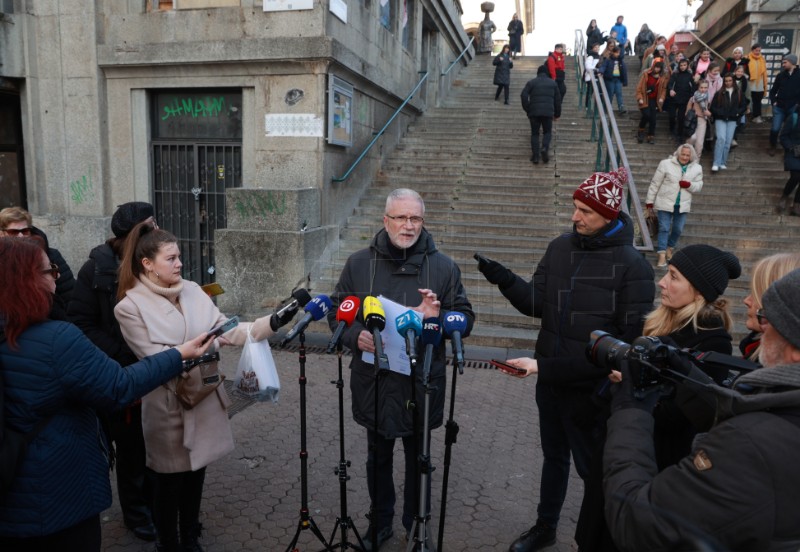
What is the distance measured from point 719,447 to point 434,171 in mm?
10305

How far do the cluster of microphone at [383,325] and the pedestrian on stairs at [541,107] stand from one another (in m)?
9.29

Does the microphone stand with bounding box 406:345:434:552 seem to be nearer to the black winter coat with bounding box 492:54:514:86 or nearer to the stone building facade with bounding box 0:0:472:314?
the stone building facade with bounding box 0:0:472:314

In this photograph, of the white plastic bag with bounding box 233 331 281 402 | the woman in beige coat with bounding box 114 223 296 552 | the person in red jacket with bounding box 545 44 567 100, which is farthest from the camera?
the person in red jacket with bounding box 545 44 567 100

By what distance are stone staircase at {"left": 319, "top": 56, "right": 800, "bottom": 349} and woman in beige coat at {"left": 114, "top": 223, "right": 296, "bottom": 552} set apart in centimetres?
454

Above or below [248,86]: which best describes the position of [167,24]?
above

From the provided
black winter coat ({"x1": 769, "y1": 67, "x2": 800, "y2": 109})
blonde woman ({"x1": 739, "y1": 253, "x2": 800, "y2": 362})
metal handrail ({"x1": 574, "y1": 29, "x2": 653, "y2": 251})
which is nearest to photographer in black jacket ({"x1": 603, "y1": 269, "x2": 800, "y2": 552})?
blonde woman ({"x1": 739, "y1": 253, "x2": 800, "y2": 362})

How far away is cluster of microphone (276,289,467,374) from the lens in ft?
7.92

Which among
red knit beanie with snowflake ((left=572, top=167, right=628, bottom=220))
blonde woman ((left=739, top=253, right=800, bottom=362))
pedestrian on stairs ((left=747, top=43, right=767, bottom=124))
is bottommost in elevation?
blonde woman ((left=739, top=253, right=800, bottom=362))

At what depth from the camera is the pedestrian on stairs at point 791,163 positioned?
9297 millimetres

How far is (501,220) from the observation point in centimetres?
964

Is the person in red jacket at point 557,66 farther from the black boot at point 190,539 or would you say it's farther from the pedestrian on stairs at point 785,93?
the black boot at point 190,539

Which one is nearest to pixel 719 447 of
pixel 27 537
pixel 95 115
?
pixel 27 537

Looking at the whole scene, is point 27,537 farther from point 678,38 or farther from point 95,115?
point 678,38

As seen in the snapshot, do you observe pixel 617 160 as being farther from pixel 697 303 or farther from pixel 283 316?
pixel 283 316
